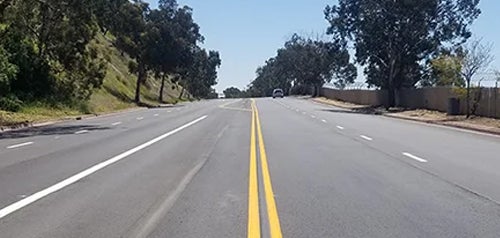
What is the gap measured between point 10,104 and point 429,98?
29300 mm

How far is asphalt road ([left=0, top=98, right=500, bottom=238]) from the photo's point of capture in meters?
8.81

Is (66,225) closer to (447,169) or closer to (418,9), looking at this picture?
(447,169)

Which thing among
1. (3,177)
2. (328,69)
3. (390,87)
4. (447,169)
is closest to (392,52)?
(390,87)

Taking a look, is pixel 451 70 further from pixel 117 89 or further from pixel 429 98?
pixel 117 89

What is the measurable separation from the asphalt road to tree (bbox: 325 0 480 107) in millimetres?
38308

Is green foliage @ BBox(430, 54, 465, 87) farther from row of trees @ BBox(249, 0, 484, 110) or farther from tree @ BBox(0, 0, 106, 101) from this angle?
tree @ BBox(0, 0, 106, 101)

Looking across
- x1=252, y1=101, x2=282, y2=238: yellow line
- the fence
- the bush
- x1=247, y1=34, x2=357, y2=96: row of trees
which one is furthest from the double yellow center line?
x1=247, y1=34, x2=357, y2=96: row of trees

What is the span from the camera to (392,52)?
199 ft

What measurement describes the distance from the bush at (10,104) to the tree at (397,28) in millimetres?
30719

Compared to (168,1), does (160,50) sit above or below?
below

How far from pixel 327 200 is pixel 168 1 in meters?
76.8

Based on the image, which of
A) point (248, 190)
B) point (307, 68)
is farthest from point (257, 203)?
point (307, 68)

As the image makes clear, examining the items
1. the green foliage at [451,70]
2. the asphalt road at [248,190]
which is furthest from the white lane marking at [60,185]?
the green foliage at [451,70]

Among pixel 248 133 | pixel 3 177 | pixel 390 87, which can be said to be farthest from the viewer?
pixel 390 87
